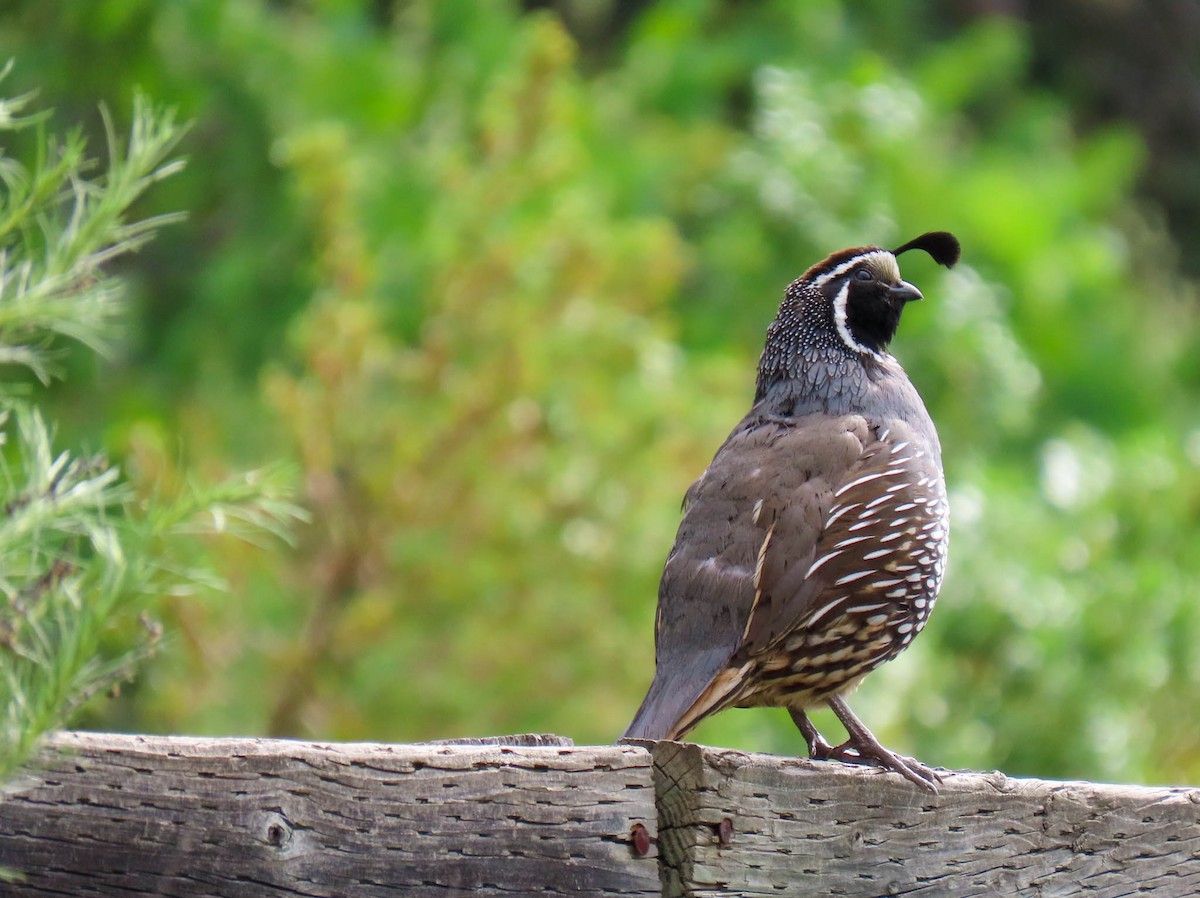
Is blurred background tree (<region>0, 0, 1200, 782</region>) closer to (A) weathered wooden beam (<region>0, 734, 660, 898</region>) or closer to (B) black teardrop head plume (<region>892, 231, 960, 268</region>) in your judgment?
(B) black teardrop head plume (<region>892, 231, 960, 268</region>)

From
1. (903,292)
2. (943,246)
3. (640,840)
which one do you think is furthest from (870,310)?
Result: (640,840)

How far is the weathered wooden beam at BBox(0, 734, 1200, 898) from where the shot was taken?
4.99ft

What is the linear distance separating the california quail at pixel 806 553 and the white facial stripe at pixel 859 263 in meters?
0.18

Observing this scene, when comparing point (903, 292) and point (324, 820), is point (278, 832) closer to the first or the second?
point (324, 820)

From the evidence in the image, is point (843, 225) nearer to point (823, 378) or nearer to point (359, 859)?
point (823, 378)

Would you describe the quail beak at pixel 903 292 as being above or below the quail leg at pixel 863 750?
above

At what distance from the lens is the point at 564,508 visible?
505 cm

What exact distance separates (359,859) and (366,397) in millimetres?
3497

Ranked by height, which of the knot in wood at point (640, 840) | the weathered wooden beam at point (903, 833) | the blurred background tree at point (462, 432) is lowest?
the knot in wood at point (640, 840)

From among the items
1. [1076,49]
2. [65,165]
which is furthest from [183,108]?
[1076,49]

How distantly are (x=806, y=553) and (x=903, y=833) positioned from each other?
0.94 metres

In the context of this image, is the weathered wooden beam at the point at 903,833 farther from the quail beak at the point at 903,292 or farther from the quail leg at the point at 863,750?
the quail beak at the point at 903,292

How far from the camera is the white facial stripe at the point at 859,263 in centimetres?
332

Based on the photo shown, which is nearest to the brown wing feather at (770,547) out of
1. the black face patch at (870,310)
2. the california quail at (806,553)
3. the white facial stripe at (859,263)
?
the california quail at (806,553)
